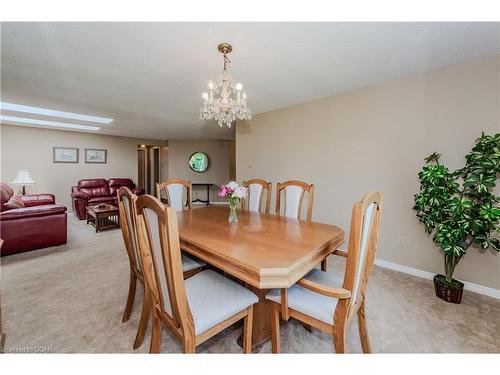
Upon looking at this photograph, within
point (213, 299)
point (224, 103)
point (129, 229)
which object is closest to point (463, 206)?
point (213, 299)

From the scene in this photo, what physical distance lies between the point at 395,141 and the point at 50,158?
7.59 metres

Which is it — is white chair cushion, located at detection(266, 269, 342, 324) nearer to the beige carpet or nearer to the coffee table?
the beige carpet

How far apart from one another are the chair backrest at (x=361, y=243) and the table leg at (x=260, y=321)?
54 cm

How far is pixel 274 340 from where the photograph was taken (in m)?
1.25

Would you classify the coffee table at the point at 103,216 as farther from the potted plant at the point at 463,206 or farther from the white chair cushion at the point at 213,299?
the potted plant at the point at 463,206

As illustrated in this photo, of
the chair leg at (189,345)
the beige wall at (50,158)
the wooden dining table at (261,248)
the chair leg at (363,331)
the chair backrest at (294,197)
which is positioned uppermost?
the beige wall at (50,158)

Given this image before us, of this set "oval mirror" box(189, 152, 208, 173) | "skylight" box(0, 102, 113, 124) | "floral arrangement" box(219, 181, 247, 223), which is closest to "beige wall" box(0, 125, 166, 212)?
"skylight" box(0, 102, 113, 124)

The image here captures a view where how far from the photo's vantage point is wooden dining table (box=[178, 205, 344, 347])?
1.00 metres

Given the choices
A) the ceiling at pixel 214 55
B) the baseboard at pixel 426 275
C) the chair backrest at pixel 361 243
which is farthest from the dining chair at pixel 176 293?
the baseboard at pixel 426 275

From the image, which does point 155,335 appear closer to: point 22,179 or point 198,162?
point 22,179

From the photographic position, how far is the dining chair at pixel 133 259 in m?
1.35

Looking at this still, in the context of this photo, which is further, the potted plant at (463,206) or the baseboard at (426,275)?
the baseboard at (426,275)

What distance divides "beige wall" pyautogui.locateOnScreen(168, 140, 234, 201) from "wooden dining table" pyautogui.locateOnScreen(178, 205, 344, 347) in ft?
20.2

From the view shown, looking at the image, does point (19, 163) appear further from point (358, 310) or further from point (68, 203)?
point (358, 310)
